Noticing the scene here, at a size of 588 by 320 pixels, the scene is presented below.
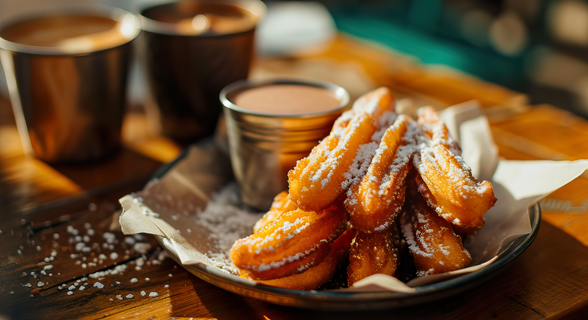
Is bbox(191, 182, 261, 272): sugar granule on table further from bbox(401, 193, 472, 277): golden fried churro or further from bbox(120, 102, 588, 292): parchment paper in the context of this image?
bbox(401, 193, 472, 277): golden fried churro

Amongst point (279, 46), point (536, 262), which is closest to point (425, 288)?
point (536, 262)

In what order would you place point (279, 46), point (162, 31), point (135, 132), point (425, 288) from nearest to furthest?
point (425, 288) → point (162, 31) → point (135, 132) → point (279, 46)

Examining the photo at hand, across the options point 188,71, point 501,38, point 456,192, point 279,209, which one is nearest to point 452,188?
point 456,192

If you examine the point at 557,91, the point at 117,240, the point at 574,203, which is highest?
the point at 574,203

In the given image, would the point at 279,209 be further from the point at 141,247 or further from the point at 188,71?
the point at 188,71

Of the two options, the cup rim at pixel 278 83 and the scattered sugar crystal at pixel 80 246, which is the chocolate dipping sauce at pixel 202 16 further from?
the scattered sugar crystal at pixel 80 246

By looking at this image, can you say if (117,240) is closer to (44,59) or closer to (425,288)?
(44,59)
